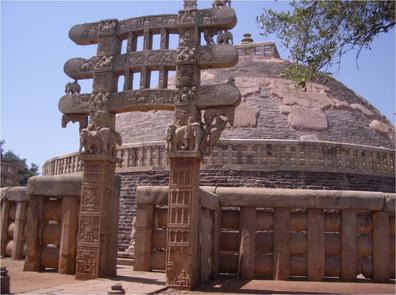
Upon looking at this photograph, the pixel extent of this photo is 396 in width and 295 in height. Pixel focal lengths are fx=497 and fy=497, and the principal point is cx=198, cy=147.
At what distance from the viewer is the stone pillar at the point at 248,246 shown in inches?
359

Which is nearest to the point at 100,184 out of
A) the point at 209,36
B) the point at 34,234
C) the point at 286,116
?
the point at 34,234

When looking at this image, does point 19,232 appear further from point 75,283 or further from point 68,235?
point 75,283

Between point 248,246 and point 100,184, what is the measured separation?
2921 millimetres

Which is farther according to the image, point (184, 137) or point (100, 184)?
point (100, 184)

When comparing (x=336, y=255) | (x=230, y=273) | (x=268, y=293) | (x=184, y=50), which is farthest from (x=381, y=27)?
(x=230, y=273)

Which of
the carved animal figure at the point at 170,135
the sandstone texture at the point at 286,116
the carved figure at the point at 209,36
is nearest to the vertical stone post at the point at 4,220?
the carved animal figure at the point at 170,135

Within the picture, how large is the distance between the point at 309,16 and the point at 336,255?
459 centimetres

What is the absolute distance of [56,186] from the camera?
30.1ft

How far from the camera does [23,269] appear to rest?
9.05m

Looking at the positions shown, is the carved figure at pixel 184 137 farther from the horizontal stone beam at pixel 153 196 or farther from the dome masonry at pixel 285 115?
the dome masonry at pixel 285 115

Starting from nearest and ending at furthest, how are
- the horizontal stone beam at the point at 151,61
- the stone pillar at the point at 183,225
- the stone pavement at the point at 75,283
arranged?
the stone pavement at the point at 75,283
the stone pillar at the point at 183,225
the horizontal stone beam at the point at 151,61

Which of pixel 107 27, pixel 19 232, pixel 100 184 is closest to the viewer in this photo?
pixel 100 184

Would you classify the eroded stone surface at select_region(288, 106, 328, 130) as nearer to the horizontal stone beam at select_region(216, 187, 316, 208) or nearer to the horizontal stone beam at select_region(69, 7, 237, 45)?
the horizontal stone beam at select_region(216, 187, 316, 208)

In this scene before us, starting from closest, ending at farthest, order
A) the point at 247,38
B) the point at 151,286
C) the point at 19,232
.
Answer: the point at 151,286 → the point at 19,232 → the point at 247,38
